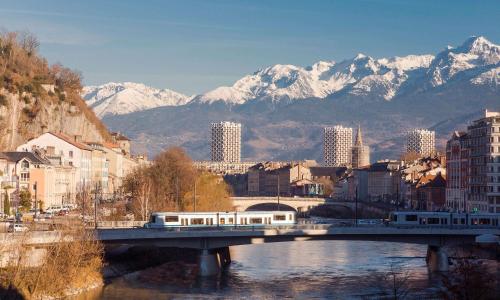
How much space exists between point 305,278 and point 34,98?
226 feet

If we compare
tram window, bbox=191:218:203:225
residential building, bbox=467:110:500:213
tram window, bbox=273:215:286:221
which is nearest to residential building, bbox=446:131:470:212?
residential building, bbox=467:110:500:213

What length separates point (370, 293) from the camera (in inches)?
2744

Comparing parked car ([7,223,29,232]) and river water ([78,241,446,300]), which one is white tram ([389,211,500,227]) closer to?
river water ([78,241,446,300])

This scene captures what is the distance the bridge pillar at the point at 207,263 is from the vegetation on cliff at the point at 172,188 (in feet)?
99.8

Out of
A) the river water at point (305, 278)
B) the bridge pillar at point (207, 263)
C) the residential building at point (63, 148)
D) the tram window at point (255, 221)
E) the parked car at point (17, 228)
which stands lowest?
the river water at point (305, 278)

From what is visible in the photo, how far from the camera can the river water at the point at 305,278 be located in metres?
69.3

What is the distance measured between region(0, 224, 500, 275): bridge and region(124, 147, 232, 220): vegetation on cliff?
93.3 ft

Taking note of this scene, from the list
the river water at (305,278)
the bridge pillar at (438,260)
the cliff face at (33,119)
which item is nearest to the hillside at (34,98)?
the cliff face at (33,119)

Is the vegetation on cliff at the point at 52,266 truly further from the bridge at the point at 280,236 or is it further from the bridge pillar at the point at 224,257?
the bridge pillar at the point at 224,257

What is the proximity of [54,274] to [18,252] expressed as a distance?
2338 millimetres

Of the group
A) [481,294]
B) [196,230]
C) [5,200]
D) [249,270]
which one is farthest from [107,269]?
[481,294]

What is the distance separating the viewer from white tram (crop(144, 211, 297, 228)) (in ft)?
293

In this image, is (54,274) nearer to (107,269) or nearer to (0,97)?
(107,269)

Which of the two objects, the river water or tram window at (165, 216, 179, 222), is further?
tram window at (165, 216, 179, 222)
